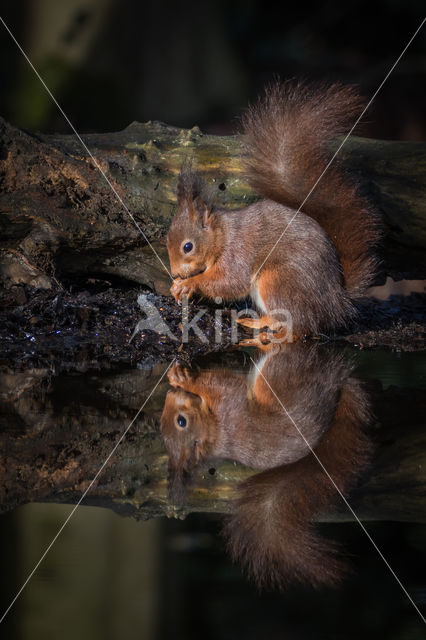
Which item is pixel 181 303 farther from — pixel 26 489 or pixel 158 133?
pixel 26 489

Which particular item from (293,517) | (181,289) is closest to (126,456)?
(293,517)

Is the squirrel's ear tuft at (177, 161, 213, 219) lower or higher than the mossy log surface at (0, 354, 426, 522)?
higher

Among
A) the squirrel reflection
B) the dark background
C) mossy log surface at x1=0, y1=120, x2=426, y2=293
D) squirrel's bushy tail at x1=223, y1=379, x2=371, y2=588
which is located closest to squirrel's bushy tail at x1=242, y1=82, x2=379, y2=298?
mossy log surface at x1=0, y1=120, x2=426, y2=293

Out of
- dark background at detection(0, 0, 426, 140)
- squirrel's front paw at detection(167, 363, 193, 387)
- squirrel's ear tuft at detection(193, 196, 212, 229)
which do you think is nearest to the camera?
squirrel's front paw at detection(167, 363, 193, 387)

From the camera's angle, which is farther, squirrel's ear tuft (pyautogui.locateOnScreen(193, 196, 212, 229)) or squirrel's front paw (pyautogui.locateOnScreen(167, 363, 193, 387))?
squirrel's ear tuft (pyautogui.locateOnScreen(193, 196, 212, 229))

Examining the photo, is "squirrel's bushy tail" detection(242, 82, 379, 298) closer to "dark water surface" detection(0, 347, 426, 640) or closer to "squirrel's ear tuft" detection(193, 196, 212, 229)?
"squirrel's ear tuft" detection(193, 196, 212, 229)

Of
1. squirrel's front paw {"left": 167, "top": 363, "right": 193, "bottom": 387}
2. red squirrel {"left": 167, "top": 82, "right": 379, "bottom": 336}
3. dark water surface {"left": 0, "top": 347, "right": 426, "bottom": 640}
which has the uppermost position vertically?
red squirrel {"left": 167, "top": 82, "right": 379, "bottom": 336}
